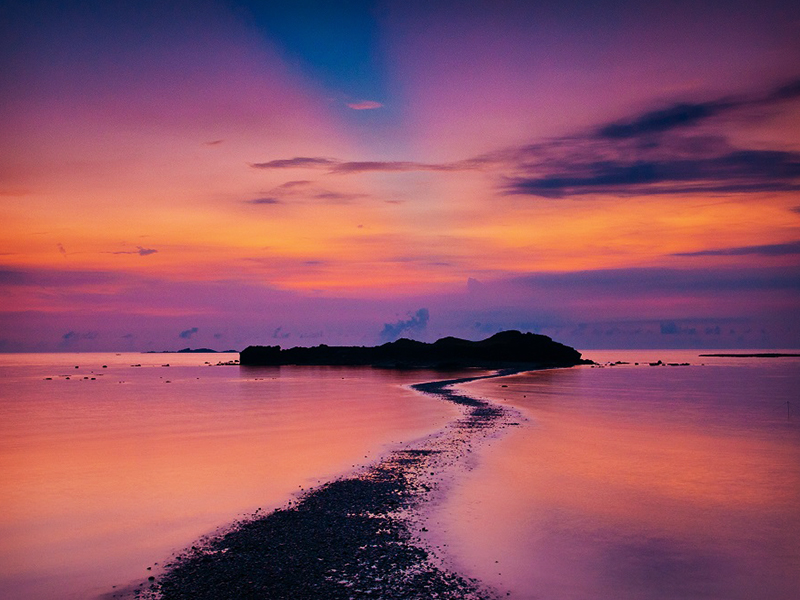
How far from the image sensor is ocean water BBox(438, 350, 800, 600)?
1412cm

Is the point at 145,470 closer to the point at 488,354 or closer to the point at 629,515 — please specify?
the point at 629,515

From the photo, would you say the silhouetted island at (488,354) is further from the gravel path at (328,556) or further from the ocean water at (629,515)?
the gravel path at (328,556)

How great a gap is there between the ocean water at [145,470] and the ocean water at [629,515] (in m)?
7.38

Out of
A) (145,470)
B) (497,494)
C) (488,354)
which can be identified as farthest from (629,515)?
(488,354)

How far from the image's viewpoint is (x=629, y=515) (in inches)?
771

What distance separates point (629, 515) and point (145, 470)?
21.9 m

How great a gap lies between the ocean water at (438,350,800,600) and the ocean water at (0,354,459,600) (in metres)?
7.38

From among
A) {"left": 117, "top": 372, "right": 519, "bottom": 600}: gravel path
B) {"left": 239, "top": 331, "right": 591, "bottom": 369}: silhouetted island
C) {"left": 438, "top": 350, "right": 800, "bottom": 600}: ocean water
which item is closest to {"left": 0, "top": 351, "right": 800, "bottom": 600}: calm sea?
{"left": 438, "top": 350, "right": 800, "bottom": 600}: ocean water

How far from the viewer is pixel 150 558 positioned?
15.3 meters

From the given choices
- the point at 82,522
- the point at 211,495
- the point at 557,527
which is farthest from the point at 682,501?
the point at 82,522

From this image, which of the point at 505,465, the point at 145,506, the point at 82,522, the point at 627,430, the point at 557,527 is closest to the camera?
the point at 557,527

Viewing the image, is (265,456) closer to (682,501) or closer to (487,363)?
(682,501)

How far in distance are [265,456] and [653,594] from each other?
2183cm

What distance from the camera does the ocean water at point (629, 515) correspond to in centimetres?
1412
